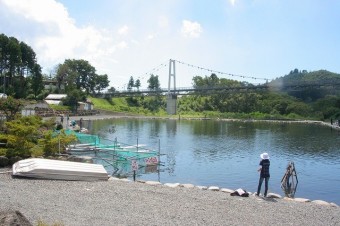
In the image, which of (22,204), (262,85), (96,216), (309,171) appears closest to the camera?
(96,216)

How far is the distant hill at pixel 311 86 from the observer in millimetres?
90019

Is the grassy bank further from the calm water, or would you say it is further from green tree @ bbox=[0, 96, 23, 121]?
green tree @ bbox=[0, 96, 23, 121]

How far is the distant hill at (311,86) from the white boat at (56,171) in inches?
3274

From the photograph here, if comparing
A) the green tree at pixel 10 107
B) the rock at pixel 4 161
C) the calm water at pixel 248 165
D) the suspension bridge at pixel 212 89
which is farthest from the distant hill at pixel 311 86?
the rock at pixel 4 161

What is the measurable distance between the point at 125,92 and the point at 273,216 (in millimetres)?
91912

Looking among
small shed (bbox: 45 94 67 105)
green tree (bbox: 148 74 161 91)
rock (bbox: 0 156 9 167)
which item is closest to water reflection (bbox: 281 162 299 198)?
rock (bbox: 0 156 9 167)

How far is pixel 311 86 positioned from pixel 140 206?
87.5 meters

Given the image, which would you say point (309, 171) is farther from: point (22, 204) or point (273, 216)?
point (22, 204)

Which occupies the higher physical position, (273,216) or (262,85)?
(262,85)

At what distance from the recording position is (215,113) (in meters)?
97.1

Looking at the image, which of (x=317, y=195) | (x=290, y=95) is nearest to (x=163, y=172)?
(x=317, y=195)

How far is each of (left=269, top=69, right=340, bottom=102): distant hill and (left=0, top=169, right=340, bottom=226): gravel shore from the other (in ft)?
272

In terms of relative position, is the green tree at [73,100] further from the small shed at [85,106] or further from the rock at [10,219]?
the rock at [10,219]

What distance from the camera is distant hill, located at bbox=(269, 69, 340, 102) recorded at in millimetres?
90019
